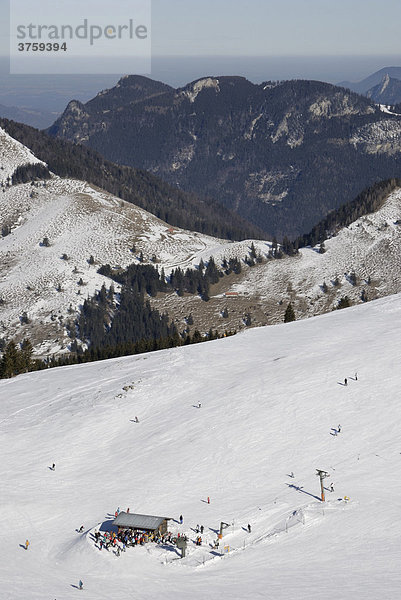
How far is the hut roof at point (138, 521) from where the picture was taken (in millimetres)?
53494

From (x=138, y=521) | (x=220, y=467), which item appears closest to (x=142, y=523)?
(x=138, y=521)

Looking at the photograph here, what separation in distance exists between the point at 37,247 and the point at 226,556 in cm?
15821

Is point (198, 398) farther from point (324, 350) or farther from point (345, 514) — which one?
point (345, 514)

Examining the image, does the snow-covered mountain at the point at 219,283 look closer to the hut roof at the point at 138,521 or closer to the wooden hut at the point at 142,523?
the hut roof at the point at 138,521

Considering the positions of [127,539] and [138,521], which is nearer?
[127,539]

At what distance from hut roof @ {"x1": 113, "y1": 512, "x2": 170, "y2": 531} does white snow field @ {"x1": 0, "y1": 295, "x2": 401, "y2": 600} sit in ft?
4.94

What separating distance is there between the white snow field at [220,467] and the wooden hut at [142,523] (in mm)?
1259

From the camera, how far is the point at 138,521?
2140 inches

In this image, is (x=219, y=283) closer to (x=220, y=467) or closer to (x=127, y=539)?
(x=220, y=467)

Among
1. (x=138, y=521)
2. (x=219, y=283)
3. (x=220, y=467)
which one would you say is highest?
(x=138, y=521)

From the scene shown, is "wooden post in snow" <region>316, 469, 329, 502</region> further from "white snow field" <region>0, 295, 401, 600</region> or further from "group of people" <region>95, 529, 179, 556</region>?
"group of people" <region>95, 529, 179, 556</region>

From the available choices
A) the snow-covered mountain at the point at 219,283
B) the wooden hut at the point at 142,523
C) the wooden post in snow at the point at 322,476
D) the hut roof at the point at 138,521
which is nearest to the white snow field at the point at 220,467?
the wooden post in snow at the point at 322,476

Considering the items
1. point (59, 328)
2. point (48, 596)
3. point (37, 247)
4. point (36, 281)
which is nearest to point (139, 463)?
point (48, 596)

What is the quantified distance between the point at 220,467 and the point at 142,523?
13012 millimetres
